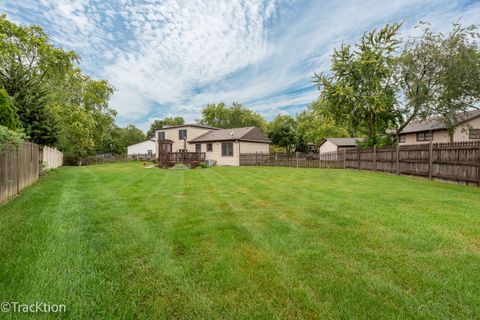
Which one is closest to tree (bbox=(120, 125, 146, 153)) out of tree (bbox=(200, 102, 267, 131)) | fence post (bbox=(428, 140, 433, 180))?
tree (bbox=(200, 102, 267, 131))

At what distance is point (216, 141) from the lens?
89.4ft

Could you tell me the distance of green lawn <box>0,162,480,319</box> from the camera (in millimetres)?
2262

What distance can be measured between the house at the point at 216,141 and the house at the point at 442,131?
48.6 ft

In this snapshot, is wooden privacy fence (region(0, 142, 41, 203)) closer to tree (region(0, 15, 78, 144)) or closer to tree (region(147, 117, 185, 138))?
tree (region(0, 15, 78, 144))

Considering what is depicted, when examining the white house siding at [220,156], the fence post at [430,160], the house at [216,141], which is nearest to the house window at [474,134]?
the fence post at [430,160]

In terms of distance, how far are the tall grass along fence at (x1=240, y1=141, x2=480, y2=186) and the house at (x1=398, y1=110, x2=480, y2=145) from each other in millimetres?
8318

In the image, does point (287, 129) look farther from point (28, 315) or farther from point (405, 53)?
point (28, 315)

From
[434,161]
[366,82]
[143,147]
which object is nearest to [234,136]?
[366,82]

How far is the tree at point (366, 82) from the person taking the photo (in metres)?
19.3

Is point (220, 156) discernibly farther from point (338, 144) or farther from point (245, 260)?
point (245, 260)

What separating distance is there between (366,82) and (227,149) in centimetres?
1399

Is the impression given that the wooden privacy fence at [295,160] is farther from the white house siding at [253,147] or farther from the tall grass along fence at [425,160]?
the white house siding at [253,147]

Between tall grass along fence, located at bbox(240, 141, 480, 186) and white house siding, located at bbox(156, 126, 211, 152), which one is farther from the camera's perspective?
white house siding, located at bbox(156, 126, 211, 152)

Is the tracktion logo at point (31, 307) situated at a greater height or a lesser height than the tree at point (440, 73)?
lesser
